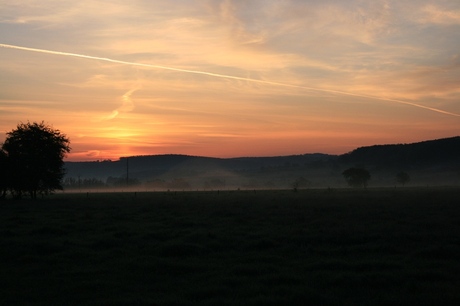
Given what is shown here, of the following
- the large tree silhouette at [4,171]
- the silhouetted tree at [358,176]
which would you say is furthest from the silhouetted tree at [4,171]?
the silhouetted tree at [358,176]

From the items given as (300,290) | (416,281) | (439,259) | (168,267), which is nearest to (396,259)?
(439,259)

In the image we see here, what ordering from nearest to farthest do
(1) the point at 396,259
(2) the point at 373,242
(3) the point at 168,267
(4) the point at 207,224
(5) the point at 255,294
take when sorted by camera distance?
(5) the point at 255,294, (3) the point at 168,267, (1) the point at 396,259, (2) the point at 373,242, (4) the point at 207,224

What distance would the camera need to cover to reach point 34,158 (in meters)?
70.8

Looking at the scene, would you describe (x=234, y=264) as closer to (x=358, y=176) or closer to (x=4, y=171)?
(x=4, y=171)

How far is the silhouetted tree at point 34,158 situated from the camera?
70.0 metres

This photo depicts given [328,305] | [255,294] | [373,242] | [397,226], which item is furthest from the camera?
[397,226]

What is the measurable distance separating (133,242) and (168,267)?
6.83 meters

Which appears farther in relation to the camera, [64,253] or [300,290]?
[64,253]

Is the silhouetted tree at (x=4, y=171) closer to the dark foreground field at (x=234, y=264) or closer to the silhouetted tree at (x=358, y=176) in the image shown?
Result: the dark foreground field at (x=234, y=264)

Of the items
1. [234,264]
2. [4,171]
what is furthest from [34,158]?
[234,264]

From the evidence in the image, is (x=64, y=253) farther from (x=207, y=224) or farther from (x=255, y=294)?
(x=207, y=224)

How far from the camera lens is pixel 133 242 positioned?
24562 millimetres

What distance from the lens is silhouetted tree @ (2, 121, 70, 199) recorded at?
7000 cm

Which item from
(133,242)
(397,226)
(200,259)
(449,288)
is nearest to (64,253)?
(133,242)
